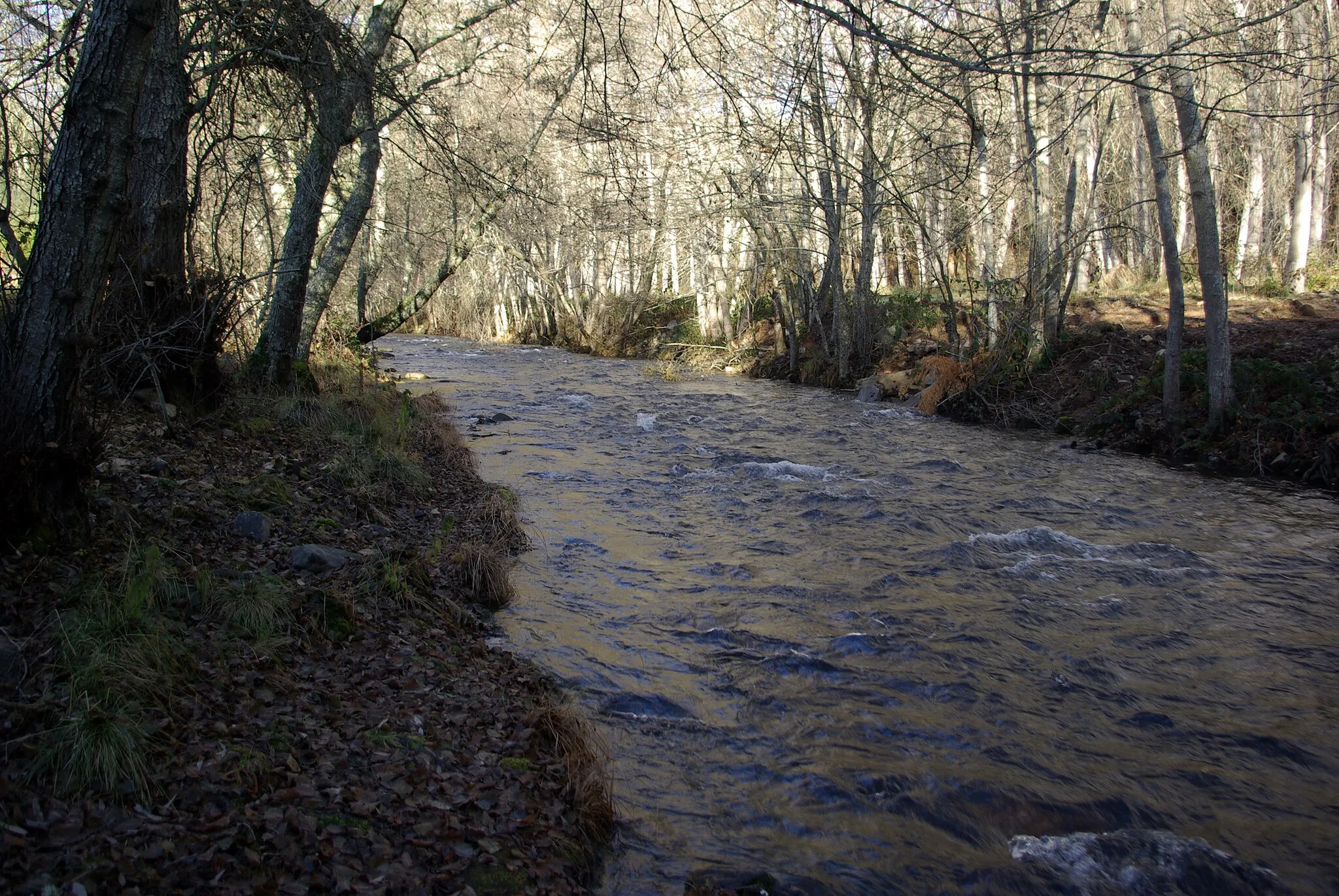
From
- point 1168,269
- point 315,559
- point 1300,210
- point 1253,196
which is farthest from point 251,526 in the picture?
point 1253,196

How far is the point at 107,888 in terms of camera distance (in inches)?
108

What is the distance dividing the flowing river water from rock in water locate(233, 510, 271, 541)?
74.0 inches

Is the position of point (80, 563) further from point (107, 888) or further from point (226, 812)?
point (107, 888)

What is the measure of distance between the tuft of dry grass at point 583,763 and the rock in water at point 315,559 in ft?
6.42

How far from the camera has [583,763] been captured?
14.4 feet

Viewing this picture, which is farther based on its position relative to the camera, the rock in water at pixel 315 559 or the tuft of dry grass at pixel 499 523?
the tuft of dry grass at pixel 499 523

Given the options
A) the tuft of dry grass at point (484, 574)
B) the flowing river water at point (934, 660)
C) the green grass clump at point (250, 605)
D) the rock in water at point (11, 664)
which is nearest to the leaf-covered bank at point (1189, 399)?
the flowing river water at point (934, 660)

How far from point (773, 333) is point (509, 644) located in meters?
21.4

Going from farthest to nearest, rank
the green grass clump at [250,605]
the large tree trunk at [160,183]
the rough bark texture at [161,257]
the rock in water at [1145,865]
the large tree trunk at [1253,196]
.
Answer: the large tree trunk at [1253,196] → the large tree trunk at [160,183] → the rough bark texture at [161,257] → the green grass clump at [250,605] → the rock in water at [1145,865]

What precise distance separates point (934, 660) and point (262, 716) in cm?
412

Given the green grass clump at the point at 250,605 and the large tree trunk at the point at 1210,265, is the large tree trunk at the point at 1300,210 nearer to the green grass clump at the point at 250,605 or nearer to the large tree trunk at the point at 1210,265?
the large tree trunk at the point at 1210,265

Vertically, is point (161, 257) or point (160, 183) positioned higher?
point (160, 183)

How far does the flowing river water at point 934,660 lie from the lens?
4.16m

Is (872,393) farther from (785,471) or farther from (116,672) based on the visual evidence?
(116,672)
